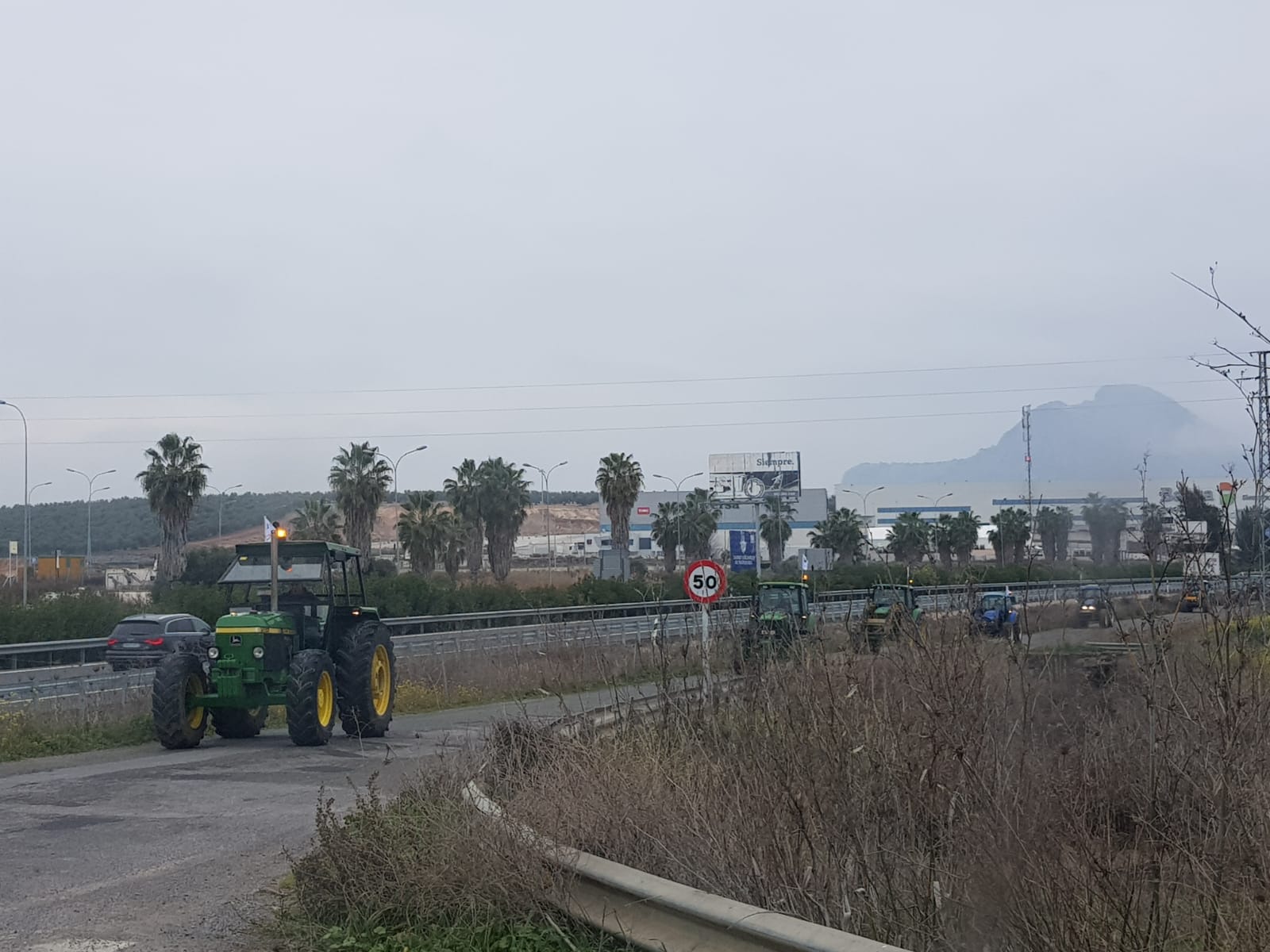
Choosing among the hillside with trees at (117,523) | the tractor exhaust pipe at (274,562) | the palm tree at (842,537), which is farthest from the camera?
the hillside with trees at (117,523)

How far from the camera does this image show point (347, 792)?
1239 cm

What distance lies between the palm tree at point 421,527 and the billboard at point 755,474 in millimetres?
41420

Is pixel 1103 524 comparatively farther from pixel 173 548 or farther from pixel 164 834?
pixel 173 548

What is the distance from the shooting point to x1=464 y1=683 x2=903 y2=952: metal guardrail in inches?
175

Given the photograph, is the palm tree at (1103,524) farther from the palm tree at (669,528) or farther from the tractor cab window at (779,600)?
the palm tree at (669,528)

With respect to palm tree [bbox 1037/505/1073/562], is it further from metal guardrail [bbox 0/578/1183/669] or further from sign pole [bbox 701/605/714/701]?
sign pole [bbox 701/605/714/701]

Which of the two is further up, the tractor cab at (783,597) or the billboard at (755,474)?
the billboard at (755,474)

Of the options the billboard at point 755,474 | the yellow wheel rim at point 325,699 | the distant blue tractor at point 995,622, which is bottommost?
the yellow wheel rim at point 325,699

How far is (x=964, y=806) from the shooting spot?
5391mm

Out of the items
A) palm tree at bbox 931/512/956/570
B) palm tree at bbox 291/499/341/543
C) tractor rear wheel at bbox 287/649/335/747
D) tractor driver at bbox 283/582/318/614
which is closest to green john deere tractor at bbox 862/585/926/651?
tractor rear wheel at bbox 287/649/335/747

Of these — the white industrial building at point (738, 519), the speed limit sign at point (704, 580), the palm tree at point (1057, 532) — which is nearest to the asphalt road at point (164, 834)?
the speed limit sign at point (704, 580)

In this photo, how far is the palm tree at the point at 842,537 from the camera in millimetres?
79438

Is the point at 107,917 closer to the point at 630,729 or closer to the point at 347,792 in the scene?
the point at 630,729

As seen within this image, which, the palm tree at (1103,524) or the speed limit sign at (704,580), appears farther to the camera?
the palm tree at (1103,524)
